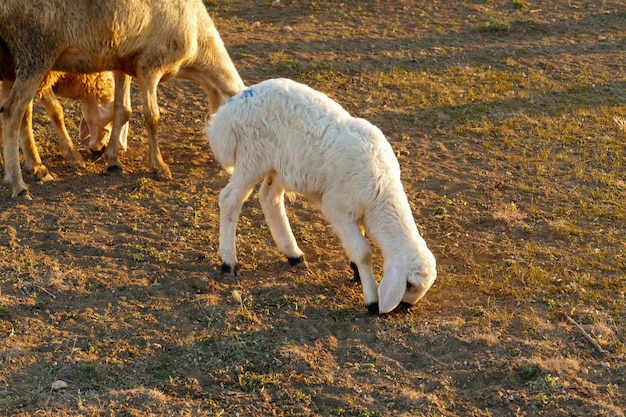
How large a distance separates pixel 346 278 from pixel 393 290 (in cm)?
104

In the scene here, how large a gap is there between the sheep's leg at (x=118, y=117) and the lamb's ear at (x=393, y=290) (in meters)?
4.07

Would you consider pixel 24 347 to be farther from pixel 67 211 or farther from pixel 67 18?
pixel 67 18

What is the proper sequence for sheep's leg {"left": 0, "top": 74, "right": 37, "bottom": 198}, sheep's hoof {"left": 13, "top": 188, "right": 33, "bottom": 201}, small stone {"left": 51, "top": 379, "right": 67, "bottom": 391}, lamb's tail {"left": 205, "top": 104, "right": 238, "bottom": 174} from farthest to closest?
sheep's hoof {"left": 13, "top": 188, "right": 33, "bottom": 201}, sheep's leg {"left": 0, "top": 74, "right": 37, "bottom": 198}, lamb's tail {"left": 205, "top": 104, "right": 238, "bottom": 174}, small stone {"left": 51, "top": 379, "right": 67, "bottom": 391}

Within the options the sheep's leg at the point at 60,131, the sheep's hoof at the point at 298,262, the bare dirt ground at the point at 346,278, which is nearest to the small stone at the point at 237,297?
the bare dirt ground at the point at 346,278

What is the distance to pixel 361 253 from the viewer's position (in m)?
7.00

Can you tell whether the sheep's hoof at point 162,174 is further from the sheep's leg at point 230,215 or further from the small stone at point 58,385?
the small stone at point 58,385

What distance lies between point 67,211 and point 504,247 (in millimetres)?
4303

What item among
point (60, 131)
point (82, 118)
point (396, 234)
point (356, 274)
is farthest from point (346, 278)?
point (82, 118)

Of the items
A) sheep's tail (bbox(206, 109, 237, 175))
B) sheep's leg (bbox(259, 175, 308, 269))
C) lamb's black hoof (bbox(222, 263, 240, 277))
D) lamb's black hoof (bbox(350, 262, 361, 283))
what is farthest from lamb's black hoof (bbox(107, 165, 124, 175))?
lamb's black hoof (bbox(350, 262, 361, 283))

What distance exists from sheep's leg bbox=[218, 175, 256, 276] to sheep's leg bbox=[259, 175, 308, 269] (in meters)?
0.28

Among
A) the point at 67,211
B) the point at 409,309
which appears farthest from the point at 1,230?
the point at 409,309

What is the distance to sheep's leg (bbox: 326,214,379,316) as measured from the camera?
7000mm

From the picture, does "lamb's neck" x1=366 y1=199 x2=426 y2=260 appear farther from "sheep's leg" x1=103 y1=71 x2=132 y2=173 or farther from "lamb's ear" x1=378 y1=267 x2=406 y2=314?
"sheep's leg" x1=103 y1=71 x2=132 y2=173

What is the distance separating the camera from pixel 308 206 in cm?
902
